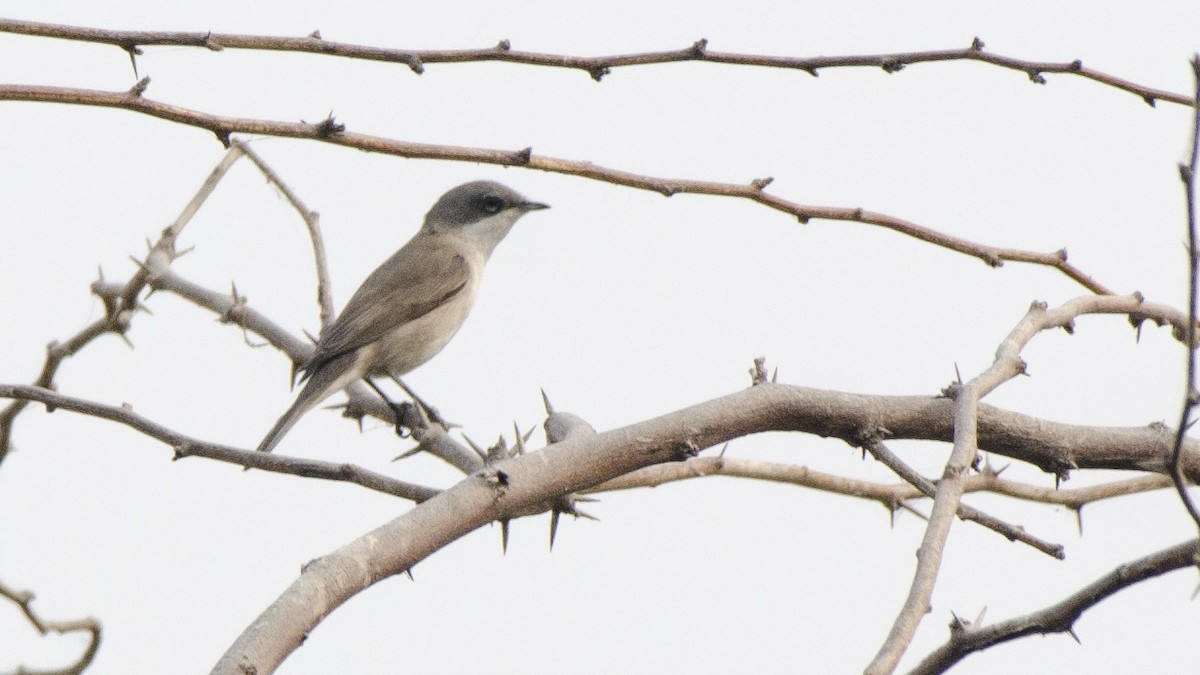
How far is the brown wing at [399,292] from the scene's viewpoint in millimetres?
7695

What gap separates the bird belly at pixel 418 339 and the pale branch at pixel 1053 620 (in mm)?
5935

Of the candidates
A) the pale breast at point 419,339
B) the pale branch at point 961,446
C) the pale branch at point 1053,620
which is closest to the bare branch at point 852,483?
the pale branch at point 961,446

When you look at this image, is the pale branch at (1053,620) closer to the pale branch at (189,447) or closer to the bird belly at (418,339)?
the pale branch at (189,447)

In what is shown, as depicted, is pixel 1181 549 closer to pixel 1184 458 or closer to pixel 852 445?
pixel 852 445

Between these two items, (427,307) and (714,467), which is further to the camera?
(427,307)

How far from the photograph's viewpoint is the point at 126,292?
18.9 feet

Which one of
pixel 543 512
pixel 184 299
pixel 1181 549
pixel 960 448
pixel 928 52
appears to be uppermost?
pixel 184 299

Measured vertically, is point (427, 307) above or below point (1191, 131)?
above

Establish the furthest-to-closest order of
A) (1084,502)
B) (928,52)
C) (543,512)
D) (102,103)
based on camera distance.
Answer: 1. (1084,502)
2. (543,512)
3. (928,52)
4. (102,103)

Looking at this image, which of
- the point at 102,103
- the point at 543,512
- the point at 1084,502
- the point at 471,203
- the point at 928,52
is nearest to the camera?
the point at 102,103

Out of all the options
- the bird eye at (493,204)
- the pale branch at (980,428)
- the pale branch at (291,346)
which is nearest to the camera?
the pale branch at (980,428)

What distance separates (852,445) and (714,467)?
125 cm

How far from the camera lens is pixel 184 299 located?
244 inches

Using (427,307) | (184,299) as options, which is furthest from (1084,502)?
(427,307)
